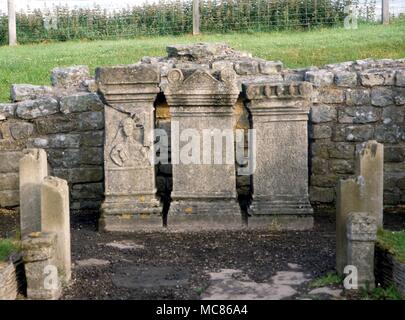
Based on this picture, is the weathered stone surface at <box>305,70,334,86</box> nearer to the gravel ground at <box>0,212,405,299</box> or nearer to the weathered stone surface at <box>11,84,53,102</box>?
the gravel ground at <box>0,212,405,299</box>

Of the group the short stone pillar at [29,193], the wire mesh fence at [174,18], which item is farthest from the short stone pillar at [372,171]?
the wire mesh fence at [174,18]

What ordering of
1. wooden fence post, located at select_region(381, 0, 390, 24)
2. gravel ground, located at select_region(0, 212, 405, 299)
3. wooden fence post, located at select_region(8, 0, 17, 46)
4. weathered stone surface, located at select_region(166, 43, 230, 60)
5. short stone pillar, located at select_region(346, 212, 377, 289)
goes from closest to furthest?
short stone pillar, located at select_region(346, 212, 377, 289), gravel ground, located at select_region(0, 212, 405, 299), weathered stone surface, located at select_region(166, 43, 230, 60), wooden fence post, located at select_region(381, 0, 390, 24), wooden fence post, located at select_region(8, 0, 17, 46)

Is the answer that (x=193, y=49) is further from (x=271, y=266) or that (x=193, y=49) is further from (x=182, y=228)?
(x=271, y=266)

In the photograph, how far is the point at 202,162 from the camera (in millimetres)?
8812

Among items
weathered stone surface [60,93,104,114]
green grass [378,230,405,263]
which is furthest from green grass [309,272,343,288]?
weathered stone surface [60,93,104,114]

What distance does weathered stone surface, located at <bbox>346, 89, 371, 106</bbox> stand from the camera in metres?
9.73

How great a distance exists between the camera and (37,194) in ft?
23.3

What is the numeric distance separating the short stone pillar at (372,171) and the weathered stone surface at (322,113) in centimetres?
276

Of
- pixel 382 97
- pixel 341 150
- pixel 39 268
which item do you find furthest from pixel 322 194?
pixel 39 268

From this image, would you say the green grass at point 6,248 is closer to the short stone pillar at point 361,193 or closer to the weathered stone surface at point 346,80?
the short stone pillar at point 361,193

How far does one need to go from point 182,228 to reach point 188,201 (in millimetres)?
306

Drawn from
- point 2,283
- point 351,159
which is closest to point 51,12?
point 351,159

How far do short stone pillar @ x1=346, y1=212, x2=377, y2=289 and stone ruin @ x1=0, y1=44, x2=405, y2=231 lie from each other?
2392mm

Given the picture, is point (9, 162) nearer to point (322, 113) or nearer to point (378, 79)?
point (322, 113)
